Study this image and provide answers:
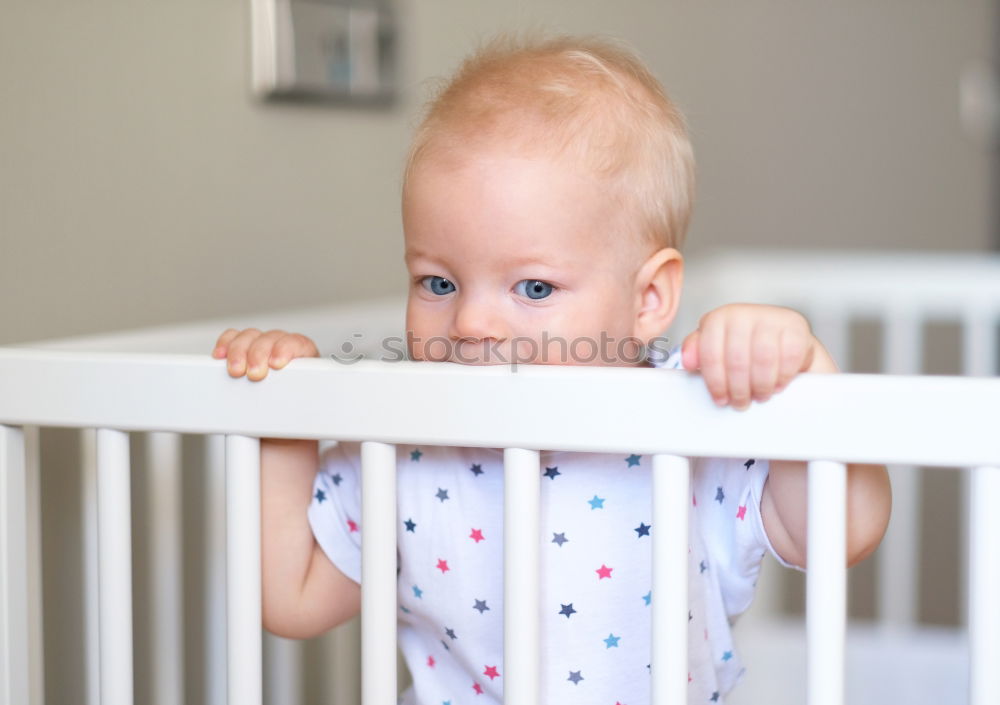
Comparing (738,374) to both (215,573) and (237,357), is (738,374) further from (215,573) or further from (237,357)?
(215,573)

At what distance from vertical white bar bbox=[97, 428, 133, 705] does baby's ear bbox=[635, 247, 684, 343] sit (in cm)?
35

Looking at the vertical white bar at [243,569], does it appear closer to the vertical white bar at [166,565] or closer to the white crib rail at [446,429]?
the white crib rail at [446,429]

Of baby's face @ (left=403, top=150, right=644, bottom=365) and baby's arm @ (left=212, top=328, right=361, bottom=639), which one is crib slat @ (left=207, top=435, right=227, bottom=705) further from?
baby's face @ (left=403, top=150, right=644, bottom=365)

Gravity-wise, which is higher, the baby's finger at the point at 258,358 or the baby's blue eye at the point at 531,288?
the baby's blue eye at the point at 531,288

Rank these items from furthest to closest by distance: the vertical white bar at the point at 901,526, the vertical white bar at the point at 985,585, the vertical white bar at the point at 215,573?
1. the vertical white bar at the point at 901,526
2. the vertical white bar at the point at 215,573
3. the vertical white bar at the point at 985,585

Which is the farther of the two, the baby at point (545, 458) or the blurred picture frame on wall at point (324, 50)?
the blurred picture frame on wall at point (324, 50)

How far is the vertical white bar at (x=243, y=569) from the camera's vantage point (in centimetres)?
69

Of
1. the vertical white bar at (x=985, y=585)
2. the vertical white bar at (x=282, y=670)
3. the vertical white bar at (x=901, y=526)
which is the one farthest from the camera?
the vertical white bar at (x=901, y=526)

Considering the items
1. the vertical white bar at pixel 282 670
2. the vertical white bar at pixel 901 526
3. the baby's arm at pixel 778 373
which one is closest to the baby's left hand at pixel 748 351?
the baby's arm at pixel 778 373

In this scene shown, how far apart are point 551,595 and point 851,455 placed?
24cm

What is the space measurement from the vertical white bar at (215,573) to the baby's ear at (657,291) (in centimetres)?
30

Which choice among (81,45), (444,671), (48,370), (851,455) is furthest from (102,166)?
(851,455)

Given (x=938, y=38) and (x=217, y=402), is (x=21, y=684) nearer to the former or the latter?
(x=217, y=402)

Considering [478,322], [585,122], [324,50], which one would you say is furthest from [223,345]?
[324,50]
